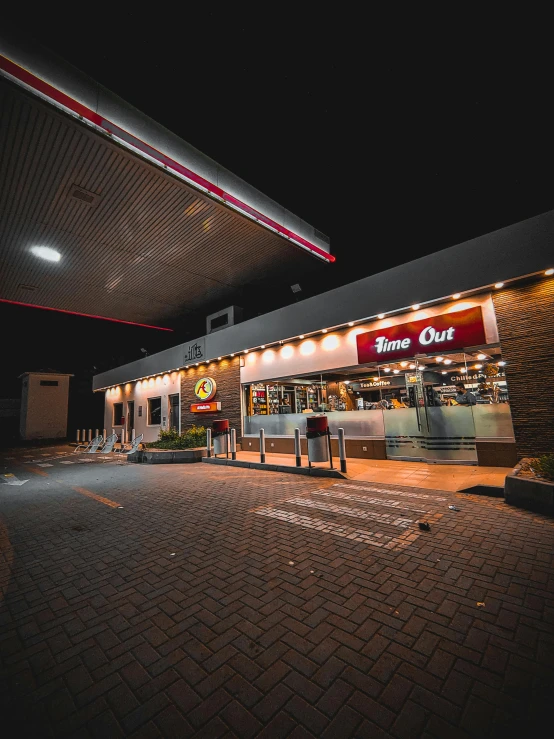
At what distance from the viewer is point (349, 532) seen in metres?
4.11

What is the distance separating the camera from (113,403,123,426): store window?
2553cm

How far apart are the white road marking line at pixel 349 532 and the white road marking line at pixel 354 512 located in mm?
409

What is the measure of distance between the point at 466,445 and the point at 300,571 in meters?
7.07

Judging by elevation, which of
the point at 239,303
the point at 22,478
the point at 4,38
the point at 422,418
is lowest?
the point at 22,478

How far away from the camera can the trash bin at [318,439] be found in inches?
321

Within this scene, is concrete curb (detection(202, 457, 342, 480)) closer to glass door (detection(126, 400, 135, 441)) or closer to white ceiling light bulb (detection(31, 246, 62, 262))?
white ceiling light bulb (detection(31, 246, 62, 262))

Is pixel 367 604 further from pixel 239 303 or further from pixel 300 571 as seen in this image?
pixel 239 303

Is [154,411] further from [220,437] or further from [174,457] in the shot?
[220,437]

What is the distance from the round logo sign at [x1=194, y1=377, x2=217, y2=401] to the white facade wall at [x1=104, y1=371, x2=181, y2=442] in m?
2.66

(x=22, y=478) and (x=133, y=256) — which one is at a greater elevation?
(x=133, y=256)

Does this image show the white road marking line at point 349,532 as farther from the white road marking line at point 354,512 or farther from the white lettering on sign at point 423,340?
the white lettering on sign at point 423,340

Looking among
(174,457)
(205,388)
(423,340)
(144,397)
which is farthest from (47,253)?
(423,340)

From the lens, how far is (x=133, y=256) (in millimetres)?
12719

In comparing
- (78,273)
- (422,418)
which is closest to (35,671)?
(422,418)
